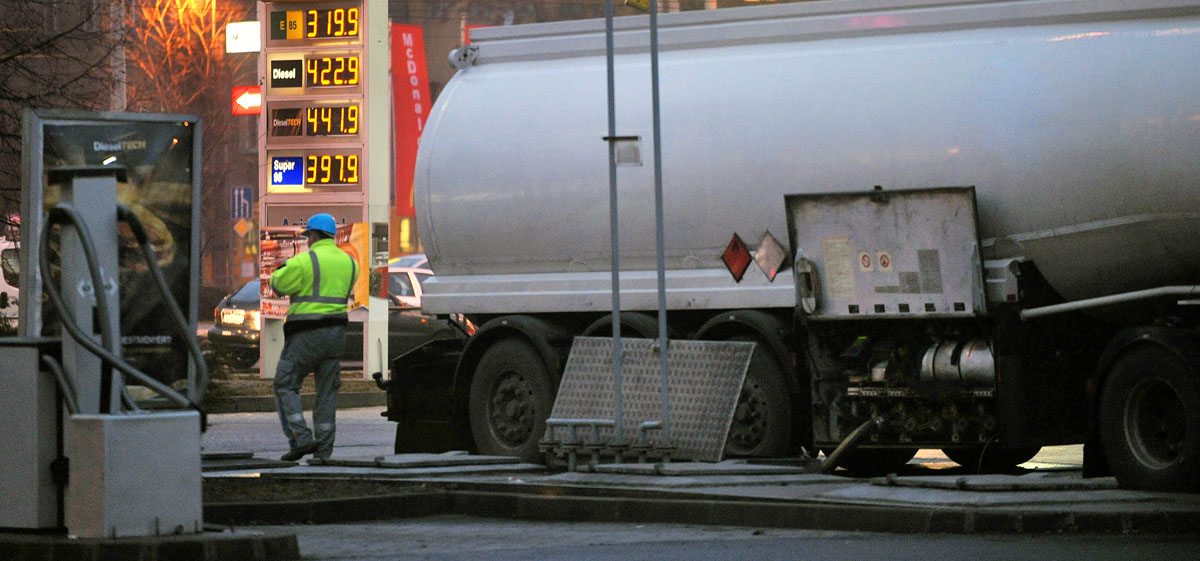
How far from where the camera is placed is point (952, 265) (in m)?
11.8

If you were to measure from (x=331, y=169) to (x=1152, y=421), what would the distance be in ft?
50.8

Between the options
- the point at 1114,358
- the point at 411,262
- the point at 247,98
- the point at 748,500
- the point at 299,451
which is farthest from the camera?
the point at 247,98

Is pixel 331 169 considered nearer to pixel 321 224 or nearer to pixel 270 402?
pixel 270 402

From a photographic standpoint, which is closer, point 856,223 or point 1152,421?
point 1152,421

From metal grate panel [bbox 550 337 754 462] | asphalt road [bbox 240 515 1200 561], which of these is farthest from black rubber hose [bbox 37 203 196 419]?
metal grate panel [bbox 550 337 754 462]

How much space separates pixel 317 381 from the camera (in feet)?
43.2

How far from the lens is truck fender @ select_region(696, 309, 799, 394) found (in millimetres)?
12477

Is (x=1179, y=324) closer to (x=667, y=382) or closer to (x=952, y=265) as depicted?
(x=952, y=265)

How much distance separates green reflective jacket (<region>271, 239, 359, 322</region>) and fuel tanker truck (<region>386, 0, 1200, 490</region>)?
1223 millimetres

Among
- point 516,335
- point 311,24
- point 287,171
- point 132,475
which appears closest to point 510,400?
point 516,335

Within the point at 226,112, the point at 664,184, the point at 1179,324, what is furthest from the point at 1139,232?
the point at 226,112

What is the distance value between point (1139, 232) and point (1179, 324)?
109cm

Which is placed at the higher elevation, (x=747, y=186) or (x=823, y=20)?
(x=823, y=20)

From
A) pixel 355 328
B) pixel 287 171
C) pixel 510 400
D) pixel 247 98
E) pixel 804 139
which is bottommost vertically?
pixel 510 400
